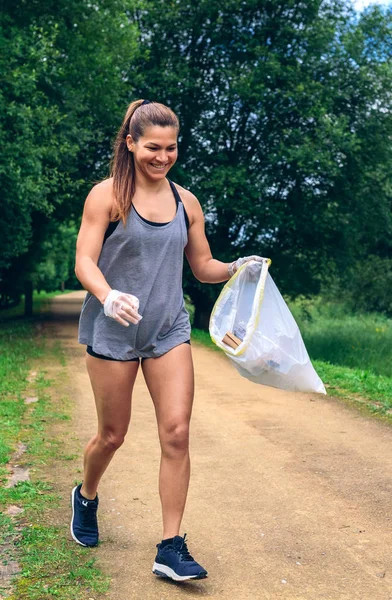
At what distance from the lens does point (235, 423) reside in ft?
25.8

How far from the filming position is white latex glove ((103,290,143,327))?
3115mm

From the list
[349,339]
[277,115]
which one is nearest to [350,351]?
[349,339]

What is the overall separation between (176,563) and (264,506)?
148cm

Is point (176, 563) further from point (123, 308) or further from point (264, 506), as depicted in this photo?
point (264, 506)

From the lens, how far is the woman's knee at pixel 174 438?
11.6ft

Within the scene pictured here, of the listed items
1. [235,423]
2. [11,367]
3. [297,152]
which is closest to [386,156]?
[297,152]

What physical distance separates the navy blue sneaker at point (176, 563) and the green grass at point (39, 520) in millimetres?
275

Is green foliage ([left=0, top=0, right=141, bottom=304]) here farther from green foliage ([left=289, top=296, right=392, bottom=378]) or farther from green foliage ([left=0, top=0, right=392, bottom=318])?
green foliage ([left=289, top=296, right=392, bottom=378])

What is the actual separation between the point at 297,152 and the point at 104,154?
7.28 m

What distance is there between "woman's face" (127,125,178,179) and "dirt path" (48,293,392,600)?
6.57ft

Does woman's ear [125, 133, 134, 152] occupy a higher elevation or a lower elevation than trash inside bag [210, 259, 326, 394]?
higher

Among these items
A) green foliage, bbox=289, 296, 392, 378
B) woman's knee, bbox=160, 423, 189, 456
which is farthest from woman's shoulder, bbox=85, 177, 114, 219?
Result: green foliage, bbox=289, 296, 392, 378

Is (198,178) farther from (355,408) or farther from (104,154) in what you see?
(355,408)

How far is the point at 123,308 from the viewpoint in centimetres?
312
